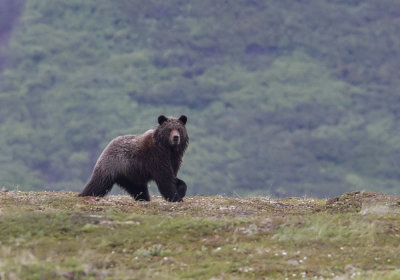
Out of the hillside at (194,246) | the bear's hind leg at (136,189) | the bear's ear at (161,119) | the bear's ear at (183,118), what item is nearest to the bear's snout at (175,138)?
the bear's ear at (161,119)

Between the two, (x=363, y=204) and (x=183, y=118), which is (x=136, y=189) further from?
(x=363, y=204)

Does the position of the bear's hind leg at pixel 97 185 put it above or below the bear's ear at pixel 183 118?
below

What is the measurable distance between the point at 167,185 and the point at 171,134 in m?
1.37

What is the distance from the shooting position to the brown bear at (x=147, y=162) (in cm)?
2095

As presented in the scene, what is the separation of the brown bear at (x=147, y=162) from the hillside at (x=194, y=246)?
4177 mm

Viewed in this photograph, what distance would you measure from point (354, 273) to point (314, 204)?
832cm

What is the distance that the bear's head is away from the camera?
831 inches

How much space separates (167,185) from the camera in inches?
819

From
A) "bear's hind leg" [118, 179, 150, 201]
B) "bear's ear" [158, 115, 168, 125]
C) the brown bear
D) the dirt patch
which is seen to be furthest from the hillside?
"bear's ear" [158, 115, 168, 125]

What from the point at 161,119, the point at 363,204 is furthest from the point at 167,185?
the point at 363,204

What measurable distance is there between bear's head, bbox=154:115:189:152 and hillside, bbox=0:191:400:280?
15.0 feet

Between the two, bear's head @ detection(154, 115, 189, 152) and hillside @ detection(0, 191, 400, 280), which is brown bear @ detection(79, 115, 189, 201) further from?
hillside @ detection(0, 191, 400, 280)

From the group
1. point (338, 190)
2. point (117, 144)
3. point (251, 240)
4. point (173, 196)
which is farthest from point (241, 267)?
point (338, 190)

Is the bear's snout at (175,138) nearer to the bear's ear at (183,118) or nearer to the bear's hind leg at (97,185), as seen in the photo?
the bear's ear at (183,118)
